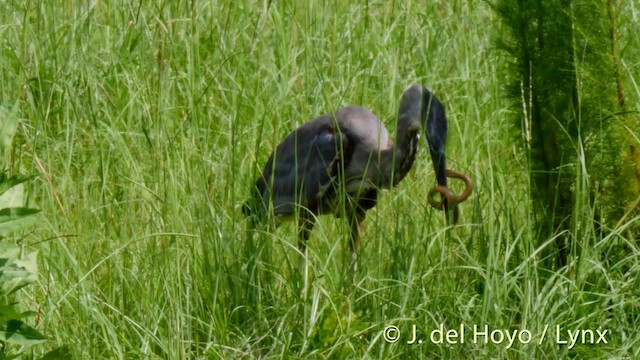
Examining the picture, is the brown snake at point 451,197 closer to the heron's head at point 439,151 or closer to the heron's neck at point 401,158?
the heron's head at point 439,151

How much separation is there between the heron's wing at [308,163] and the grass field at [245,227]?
0.12 metres

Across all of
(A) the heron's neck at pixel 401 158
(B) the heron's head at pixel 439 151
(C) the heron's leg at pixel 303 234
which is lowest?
(C) the heron's leg at pixel 303 234

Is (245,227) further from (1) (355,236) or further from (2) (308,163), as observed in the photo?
(2) (308,163)

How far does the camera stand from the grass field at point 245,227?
384 cm

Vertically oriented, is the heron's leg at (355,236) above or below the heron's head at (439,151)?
below

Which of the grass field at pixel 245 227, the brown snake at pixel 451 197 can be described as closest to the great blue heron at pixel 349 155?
the grass field at pixel 245 227

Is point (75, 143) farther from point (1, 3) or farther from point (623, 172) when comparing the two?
point (623, 172)

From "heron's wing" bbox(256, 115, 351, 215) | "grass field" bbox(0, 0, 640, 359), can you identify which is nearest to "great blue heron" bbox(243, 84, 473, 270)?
"heron's wing" bbox(256, 115, 351, 215)

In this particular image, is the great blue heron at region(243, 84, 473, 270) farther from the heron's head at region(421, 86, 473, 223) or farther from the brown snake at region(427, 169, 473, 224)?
the brown snake at region(427, 169, 473, 224)

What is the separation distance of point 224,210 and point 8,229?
A: 107 cm

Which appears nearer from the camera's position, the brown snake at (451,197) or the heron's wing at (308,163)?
the brown snake at (451,197)

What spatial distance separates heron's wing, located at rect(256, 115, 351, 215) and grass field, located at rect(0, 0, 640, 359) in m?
0.12

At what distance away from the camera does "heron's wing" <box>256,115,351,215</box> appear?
5.39 meters

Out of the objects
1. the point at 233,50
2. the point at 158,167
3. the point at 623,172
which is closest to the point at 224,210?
the point at 158,167
